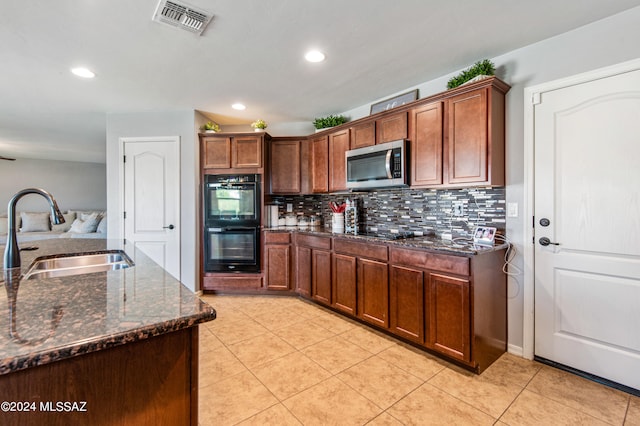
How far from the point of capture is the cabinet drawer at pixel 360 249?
2688mm

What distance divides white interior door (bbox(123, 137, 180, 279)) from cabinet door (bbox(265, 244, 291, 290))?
3.90 ft

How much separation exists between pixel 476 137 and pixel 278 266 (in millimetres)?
2626

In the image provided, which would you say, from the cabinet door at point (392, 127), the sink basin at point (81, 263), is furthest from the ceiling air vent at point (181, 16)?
the cabinet door at point (392, 127)

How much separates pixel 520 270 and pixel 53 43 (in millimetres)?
3982

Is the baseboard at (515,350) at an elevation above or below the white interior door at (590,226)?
below

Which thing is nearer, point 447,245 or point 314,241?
point 447,245

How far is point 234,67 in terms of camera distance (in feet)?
8.77

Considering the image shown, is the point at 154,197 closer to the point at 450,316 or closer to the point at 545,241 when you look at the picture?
the point at 450,316

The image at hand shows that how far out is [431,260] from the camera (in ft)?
7.53

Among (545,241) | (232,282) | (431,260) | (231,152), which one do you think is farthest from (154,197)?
(545,241)

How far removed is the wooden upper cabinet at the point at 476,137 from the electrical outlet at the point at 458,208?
0.32m

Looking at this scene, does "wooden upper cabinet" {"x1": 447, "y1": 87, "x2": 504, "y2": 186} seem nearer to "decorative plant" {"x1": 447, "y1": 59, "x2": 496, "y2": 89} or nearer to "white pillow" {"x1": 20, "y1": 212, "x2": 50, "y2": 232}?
"decorative plant" {"x1": 447, "y1": 59, "x2": 496, "y2": 89}

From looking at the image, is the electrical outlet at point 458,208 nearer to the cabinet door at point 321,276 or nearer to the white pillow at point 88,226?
the cabinet door at point 321,276

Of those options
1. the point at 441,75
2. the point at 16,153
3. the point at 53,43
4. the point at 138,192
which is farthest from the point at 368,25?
the point at 16,153
